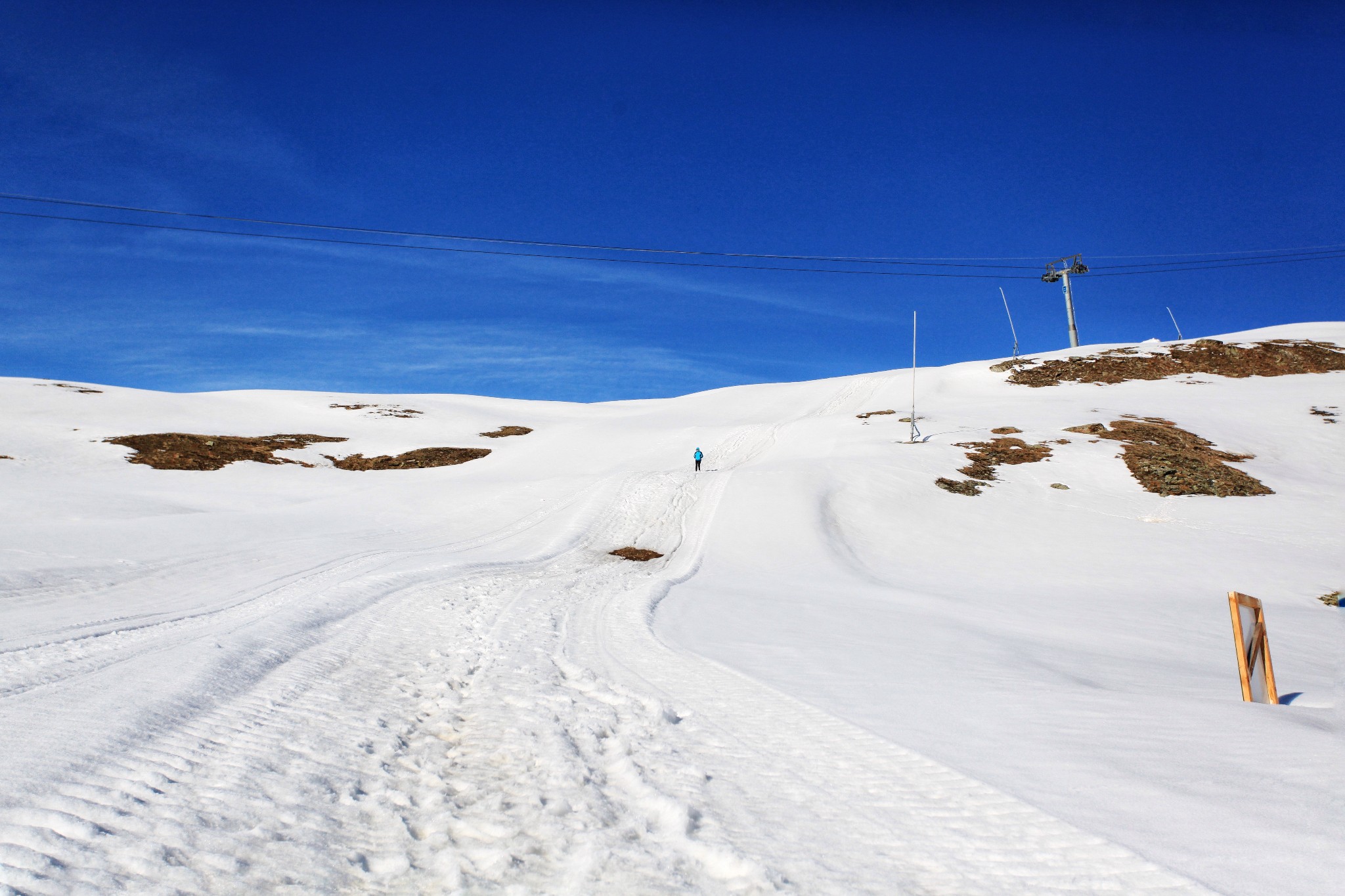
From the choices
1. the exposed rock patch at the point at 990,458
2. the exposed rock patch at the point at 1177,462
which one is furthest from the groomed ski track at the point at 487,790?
the exposed rock patch at the point at 1177,462

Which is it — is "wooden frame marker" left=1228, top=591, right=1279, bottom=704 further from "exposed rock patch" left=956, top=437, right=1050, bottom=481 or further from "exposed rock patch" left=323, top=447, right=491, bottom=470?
"exposed rock patch" left=323, top=447, right=491, bottom=470

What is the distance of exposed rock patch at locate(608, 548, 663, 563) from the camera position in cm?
1546

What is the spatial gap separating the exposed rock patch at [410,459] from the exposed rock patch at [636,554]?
16.8 meters

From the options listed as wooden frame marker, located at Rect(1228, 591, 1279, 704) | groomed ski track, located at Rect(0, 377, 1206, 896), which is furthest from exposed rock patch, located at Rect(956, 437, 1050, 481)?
groomed ski track, located at Rect(0, 377, 1206, 896)

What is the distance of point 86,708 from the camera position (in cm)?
418

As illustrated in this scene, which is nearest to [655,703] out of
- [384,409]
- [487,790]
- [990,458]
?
[487,790]

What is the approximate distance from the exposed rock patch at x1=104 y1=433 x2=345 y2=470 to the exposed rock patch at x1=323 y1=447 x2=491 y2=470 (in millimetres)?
1720

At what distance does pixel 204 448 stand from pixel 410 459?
830cm

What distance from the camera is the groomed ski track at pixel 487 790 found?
2.79 meters

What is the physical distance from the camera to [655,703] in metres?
5.29

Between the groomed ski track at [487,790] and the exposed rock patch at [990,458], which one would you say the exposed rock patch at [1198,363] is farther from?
the groomed ski track at [487,790]

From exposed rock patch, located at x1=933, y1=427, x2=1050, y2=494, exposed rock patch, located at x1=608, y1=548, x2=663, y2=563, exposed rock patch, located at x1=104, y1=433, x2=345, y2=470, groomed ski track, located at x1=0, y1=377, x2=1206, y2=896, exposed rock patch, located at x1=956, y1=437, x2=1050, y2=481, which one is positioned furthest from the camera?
exposed rock patch, located at x1=104, y1=433, x2=345, y2=470

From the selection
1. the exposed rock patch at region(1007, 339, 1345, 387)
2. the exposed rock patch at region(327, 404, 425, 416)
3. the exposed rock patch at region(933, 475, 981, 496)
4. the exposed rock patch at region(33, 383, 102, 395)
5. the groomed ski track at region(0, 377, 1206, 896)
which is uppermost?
the exposed rock patch at region(1007, 339, 1345, 387)

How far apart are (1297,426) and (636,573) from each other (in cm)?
3068
